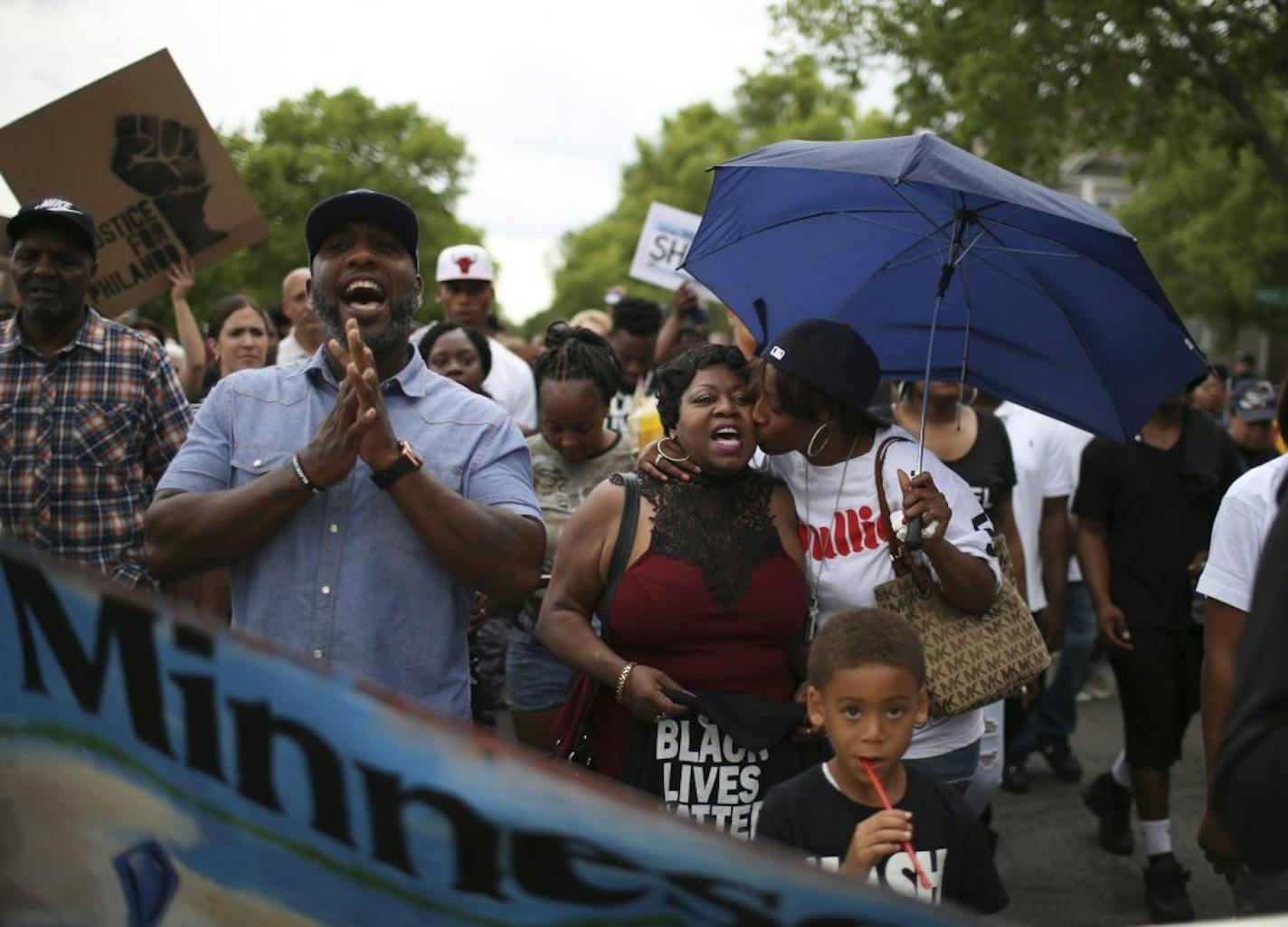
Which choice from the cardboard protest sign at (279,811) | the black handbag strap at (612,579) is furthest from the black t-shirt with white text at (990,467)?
the cardboard protest sign at (279,811)

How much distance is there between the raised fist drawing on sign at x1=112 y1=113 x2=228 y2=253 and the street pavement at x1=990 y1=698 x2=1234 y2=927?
14.3 ft

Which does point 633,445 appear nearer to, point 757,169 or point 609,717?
point 757,169

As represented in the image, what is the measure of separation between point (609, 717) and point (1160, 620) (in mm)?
2924

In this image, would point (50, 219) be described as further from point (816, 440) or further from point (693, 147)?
point (693, 147)

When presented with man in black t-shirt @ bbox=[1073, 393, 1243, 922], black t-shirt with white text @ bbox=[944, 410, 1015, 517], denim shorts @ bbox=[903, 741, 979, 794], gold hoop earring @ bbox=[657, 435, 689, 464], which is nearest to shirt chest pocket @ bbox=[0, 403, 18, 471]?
gold hoop earring @ bbox=[657, 435, 689, 464]

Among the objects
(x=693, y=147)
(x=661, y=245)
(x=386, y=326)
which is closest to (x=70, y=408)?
(x=386, y=326)

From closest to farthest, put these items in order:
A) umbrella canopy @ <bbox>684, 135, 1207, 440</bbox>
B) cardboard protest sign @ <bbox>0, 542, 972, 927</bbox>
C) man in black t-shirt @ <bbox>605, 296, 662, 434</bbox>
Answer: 1. cardboard protest sign @ <bbox>0, 542, 972, 927</bbox>
2. umbrella canopy @ <bbox>684, 135, 1207, 440</bbox>
3. man in black t-shirt @ <bbox>605, 296, 662, 434</bbox>

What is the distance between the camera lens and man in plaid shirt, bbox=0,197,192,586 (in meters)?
4.24

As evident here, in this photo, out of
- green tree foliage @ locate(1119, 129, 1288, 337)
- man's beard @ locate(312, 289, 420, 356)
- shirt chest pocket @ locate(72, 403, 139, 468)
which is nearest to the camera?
man's beard @ locate(312, 289, 420, 356)

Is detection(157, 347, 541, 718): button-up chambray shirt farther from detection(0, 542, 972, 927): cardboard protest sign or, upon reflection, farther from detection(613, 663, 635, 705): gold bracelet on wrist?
detection(0, 542, 972, 927): cardboard protest sign

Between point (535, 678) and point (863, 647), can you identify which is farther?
point (535, 678)

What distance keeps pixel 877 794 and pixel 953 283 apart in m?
2.01

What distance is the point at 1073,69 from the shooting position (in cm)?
1463

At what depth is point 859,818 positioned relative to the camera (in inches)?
109
